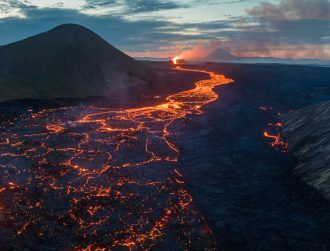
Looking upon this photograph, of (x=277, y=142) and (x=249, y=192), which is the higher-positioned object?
(x=277, y=142)

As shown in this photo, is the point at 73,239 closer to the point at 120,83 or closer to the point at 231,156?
the point at 231,156

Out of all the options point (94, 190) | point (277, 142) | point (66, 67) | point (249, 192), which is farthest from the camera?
point (66, 67)

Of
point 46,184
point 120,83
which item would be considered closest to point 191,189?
point 46,184

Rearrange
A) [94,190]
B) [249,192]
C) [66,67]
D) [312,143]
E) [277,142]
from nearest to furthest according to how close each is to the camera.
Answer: [94,190] < [249,192] < [312,143] < [277,142] < [66,67]

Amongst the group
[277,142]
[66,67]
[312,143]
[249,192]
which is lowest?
[249,192]

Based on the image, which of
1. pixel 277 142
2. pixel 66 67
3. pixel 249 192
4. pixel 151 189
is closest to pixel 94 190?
pixel 151 189

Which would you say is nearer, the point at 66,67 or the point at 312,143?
the point at 312,143

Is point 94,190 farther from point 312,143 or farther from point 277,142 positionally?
point 277,142

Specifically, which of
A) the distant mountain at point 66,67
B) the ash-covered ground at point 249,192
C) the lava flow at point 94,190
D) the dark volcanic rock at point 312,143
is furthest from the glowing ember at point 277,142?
the distant mountain at point 66,67
